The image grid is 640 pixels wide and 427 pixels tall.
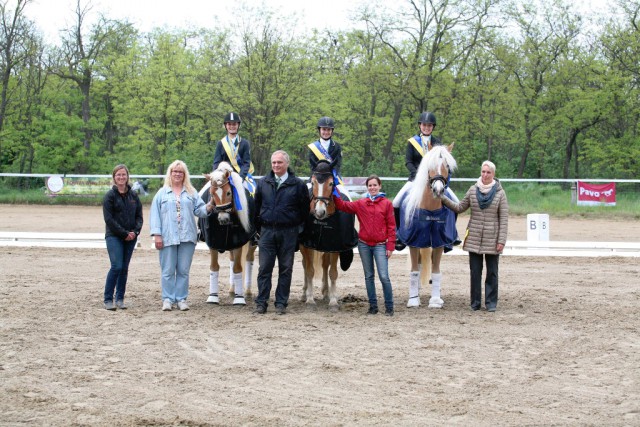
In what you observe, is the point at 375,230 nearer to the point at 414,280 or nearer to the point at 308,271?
the point at 414,280

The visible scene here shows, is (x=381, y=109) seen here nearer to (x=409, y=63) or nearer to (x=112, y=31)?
(x=409, y=63)

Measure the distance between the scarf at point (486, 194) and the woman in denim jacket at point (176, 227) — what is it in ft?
10.4

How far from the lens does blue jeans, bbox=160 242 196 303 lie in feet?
27.4

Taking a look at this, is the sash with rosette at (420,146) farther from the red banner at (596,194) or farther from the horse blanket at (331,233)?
the red banner at (596,194)

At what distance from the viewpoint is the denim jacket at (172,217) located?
823 centimetres

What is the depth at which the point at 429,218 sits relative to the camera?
8.60 metres

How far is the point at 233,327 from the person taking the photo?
7.55 metres

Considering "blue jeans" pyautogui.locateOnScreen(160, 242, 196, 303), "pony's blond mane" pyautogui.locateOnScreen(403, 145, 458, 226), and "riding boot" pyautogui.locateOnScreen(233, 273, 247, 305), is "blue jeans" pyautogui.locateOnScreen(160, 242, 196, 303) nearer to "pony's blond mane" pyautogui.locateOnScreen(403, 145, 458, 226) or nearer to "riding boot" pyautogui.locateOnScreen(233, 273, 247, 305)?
"riding boot" pyautogui.locateOnScreen(233, 273, 247, 305)

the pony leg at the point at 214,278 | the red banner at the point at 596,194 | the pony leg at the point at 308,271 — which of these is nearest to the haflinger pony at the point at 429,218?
the pony leg at the point at 308,271

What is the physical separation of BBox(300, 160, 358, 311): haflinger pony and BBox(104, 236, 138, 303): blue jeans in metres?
2.07

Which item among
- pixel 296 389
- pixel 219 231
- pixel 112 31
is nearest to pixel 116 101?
pixel 112 31

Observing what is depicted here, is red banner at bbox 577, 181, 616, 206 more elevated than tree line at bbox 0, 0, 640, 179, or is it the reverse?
tree line at bbox 0, 0, 640, 179

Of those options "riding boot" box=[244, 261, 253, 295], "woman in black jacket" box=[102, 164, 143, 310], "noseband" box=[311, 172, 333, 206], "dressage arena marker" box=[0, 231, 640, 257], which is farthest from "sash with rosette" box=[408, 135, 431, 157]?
"dressage arena marker" box=[0, 231, 640, 257]

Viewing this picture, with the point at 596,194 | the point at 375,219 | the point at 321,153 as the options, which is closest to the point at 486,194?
the point at 375,219
